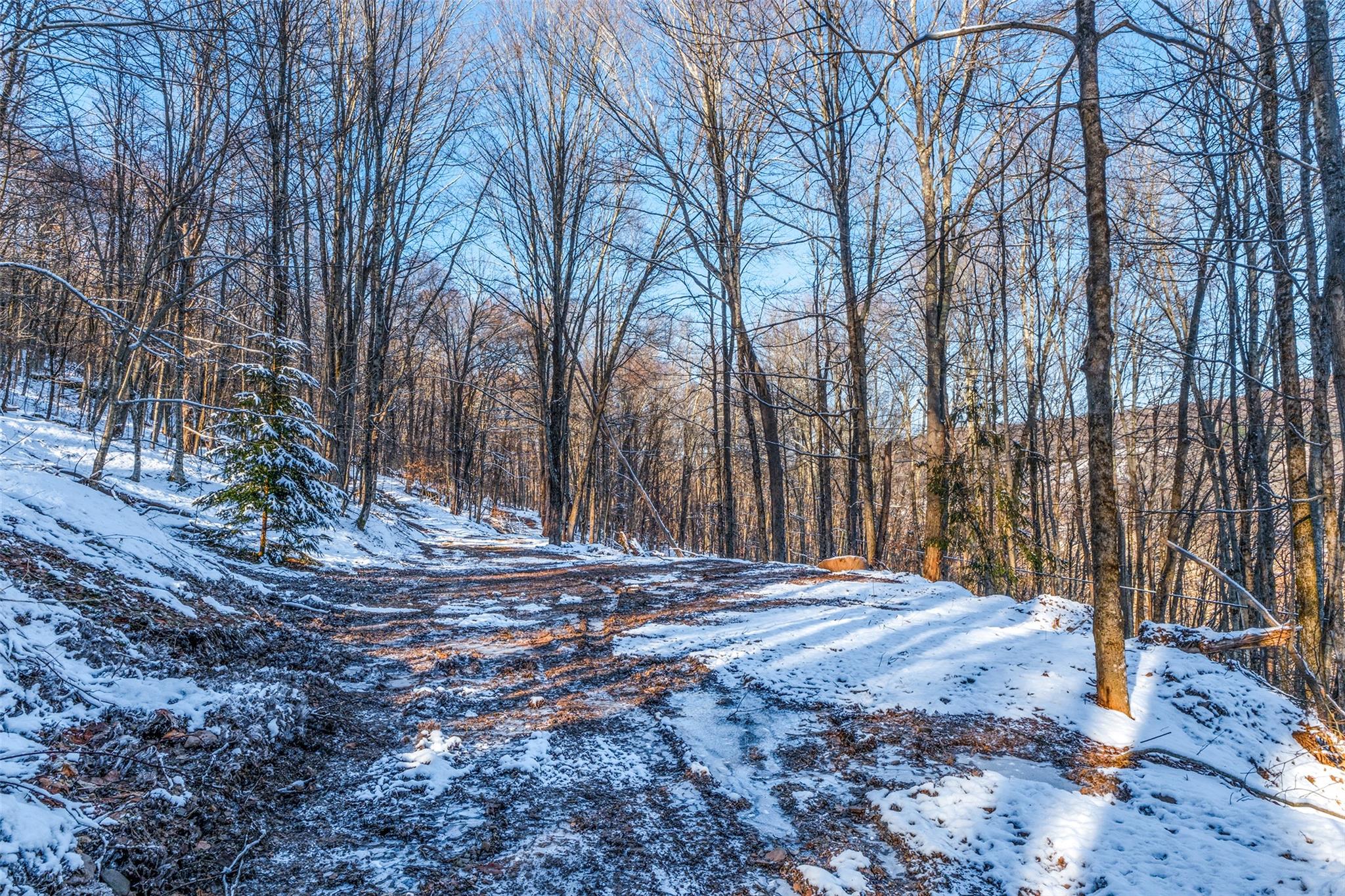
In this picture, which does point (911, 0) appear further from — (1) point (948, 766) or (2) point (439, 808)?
(2) point (439, 808)

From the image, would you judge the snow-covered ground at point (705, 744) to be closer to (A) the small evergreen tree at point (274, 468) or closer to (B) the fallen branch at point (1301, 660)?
(B) the fallen branch at point (1301, 660)

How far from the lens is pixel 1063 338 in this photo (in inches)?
727

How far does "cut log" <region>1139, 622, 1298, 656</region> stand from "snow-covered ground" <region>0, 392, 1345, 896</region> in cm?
35

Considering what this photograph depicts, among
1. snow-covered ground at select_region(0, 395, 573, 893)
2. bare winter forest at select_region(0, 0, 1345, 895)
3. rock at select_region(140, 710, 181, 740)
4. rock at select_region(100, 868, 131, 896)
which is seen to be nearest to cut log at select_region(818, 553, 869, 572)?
bare winter forest at select_region(0, 0, 1345, 895)

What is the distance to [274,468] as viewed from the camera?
29.3 ft

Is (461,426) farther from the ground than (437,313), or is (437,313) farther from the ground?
(437,313)

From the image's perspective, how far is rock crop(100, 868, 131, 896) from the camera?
6.31 ft

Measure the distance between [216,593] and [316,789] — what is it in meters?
3.60

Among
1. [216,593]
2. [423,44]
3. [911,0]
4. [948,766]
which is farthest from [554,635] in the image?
[423,44]

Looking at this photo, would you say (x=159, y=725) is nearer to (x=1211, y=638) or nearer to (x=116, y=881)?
(x=116, y=881)

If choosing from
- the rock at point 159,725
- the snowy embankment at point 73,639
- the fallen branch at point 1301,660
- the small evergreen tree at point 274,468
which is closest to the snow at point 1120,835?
the fallen branch at point 1301,660

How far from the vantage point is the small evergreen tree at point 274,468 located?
877 centimetres

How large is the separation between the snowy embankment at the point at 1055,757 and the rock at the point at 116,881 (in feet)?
7.87

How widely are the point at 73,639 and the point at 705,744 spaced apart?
3.50 m
